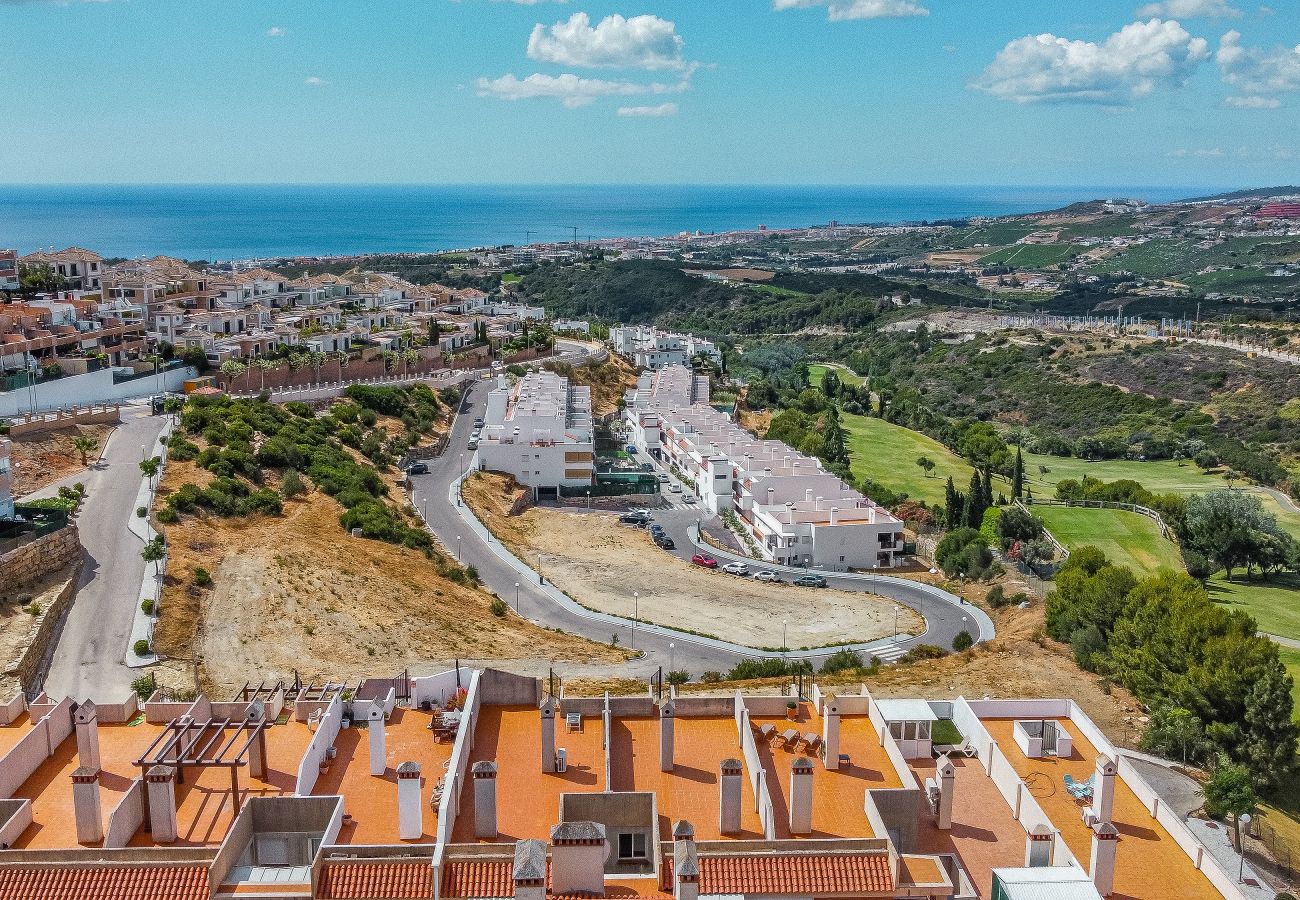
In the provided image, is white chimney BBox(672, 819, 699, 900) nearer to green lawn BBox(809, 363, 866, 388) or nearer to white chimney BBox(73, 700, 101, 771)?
white chimney BBox(73, 700, 101, 771)

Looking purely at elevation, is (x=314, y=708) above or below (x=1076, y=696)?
above

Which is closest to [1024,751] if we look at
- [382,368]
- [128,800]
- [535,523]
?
[128,800]

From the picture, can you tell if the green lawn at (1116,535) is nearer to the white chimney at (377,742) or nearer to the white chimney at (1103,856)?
the white chimney at (1103,856)

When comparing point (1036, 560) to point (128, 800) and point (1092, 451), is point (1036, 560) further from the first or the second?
point (128, 800)

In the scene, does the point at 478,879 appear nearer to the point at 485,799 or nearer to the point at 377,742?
the point at 485,799

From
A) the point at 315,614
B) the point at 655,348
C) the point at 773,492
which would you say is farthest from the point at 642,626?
the point at 655,348

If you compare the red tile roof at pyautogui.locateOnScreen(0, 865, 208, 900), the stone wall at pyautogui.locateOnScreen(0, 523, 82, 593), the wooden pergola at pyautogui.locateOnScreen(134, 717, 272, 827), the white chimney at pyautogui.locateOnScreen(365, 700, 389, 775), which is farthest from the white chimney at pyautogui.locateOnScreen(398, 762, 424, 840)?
the stone wall at pyautogui.locateOnScreen(0, 523, 82, 593)
